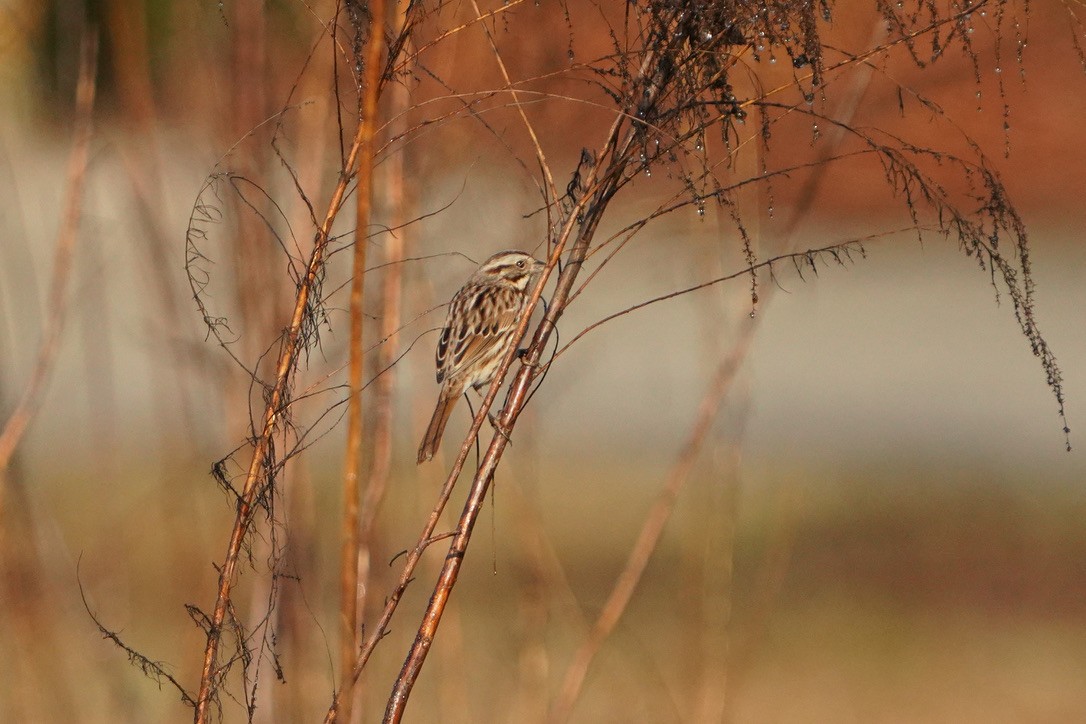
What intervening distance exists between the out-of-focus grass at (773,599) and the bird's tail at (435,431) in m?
0.12

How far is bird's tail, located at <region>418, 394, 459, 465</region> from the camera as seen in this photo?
305 cm

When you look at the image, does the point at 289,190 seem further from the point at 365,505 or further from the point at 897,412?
the point at 897,412

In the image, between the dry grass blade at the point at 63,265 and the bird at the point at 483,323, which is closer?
the dry grass blade at the point at 63,265

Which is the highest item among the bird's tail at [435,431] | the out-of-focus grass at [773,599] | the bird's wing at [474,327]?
the bird's wing at [474,327]

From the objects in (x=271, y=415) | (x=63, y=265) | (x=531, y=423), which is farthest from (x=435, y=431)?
(x=271, y=415)

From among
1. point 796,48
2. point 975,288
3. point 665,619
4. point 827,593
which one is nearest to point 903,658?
point 827,593

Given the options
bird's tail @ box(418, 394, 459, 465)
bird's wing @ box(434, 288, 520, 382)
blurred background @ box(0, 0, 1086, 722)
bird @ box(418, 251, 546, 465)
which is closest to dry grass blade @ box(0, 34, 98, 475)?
blurred background @ box(0, 0, 1086, 722)

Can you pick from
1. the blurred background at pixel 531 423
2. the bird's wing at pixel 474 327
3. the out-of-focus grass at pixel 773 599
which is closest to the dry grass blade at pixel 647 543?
the blurred background at pixel 531 423

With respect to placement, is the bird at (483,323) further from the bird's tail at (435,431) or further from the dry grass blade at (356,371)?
the dry grass blade at (356,371)

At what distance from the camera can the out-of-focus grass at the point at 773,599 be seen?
167 inches

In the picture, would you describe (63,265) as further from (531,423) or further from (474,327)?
(474,327)

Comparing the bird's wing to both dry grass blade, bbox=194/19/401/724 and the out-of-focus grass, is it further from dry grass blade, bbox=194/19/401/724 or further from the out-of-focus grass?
dry grass blade, bbox=194/19/401/724

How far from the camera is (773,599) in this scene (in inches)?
168

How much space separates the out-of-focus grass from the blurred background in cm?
3
